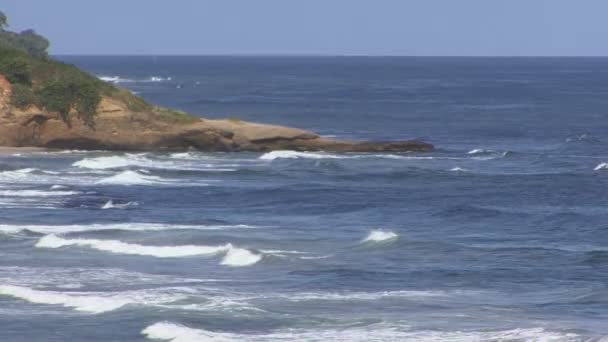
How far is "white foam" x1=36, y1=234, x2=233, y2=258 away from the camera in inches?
1779

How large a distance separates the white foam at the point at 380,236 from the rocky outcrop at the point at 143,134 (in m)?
29.9

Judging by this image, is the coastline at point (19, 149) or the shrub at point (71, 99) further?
the shrub at point (71, 99)

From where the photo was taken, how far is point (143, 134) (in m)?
76.9

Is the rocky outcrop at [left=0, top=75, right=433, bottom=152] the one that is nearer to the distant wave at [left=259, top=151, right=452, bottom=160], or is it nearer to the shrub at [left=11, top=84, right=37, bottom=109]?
the shrub at [left=11, top=84, right=37, bottom=109]

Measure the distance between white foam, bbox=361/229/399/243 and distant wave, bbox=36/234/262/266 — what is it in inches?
186

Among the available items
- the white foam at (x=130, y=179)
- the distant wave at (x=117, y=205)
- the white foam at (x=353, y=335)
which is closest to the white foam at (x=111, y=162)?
the white foam at (x=130, y=179)

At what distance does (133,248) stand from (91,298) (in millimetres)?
8724

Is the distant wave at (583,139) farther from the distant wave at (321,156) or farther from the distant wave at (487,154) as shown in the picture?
the distant wave at (321,156)

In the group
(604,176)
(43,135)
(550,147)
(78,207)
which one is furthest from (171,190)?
(550,147)

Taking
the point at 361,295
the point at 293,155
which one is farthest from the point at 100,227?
the point at 293,155

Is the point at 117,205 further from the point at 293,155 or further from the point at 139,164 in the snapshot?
the point at 293,155

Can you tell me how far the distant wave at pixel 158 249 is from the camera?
145ft

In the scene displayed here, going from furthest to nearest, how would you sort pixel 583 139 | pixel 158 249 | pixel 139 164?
pixel 583 139
pixel 139 164
pixel 158 249

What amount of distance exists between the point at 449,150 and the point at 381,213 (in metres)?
29.7
